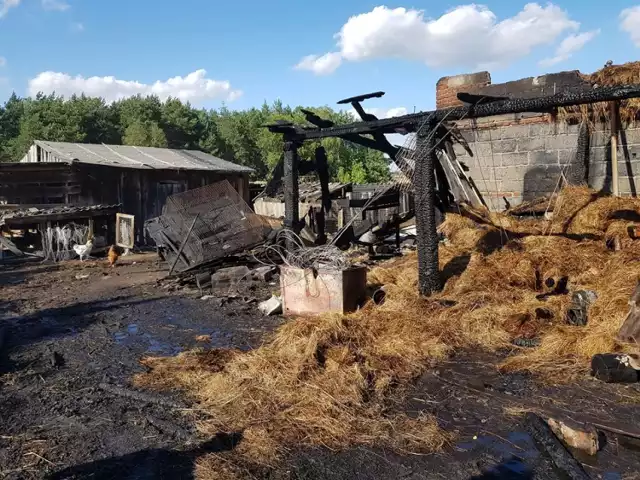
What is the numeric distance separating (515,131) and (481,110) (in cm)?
464

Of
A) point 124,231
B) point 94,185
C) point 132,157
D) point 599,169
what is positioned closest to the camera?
point 599,169

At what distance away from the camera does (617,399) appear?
5.10 m

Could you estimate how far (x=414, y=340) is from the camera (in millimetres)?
6836

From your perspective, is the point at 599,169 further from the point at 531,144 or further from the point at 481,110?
the point at 481,110

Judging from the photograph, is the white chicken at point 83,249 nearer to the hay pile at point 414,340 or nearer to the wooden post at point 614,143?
the hay pile at point 414,340

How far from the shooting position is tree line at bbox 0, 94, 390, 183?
40.1 m

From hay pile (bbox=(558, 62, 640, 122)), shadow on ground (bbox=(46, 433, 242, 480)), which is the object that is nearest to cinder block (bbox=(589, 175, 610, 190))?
hay pile (bbox=(558, 62, 640, 122))

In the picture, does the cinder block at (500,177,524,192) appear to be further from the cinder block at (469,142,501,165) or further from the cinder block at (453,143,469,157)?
the cinder block at (453,143,469,157)

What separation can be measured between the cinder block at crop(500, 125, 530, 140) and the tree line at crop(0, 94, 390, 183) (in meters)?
25.8

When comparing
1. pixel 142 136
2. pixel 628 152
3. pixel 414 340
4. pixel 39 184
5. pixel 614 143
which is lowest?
pixel 414 340

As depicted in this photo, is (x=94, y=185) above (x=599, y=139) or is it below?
above

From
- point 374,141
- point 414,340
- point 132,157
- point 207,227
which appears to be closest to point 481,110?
point 374,141

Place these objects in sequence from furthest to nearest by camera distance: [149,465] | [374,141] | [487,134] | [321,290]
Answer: [487,134] → [374,141] → [321,290] → [149,465]

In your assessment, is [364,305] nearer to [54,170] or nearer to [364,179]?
[54,170]
